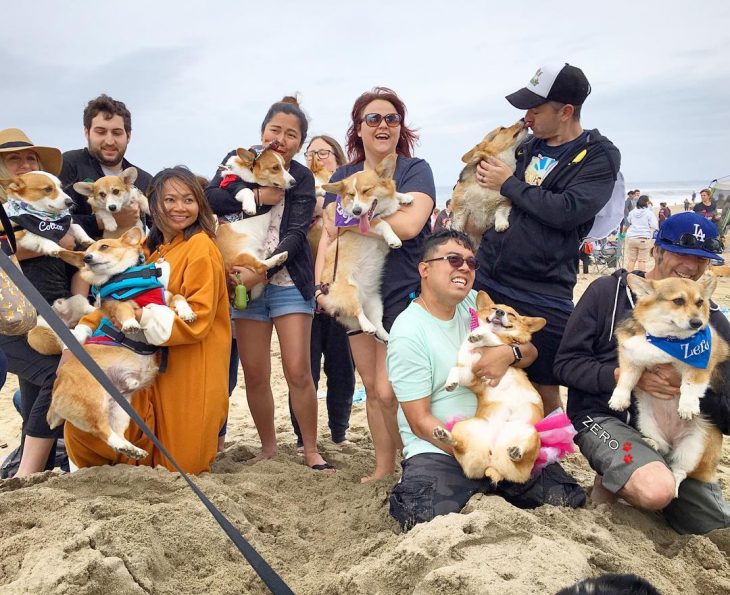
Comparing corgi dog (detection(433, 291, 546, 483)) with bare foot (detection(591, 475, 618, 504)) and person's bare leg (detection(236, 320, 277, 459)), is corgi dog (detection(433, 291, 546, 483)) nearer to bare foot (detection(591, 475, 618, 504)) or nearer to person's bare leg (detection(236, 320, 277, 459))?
bare foot (detection(591, 475, 618, 504))

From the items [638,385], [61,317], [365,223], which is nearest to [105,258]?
[61,317]

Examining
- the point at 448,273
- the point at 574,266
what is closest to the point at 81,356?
the point at 448,273

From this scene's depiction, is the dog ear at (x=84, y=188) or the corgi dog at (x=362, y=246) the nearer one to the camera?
the corgi dog at (x=362, y=246)

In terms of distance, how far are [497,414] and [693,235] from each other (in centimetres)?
131

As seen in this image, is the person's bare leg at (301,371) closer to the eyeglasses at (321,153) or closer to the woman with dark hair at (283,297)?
the woman with dark hair at (283,297)

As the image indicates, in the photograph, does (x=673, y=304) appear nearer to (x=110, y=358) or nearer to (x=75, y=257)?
(x=110, y=358)

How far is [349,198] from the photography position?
3.74 meters

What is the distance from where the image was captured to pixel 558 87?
127 inches

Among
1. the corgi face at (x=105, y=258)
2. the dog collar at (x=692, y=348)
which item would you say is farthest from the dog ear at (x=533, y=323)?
the corgi face at (x=105, y=258)

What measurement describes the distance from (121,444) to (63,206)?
5.48ft

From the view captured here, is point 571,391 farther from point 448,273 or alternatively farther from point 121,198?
point 121,198

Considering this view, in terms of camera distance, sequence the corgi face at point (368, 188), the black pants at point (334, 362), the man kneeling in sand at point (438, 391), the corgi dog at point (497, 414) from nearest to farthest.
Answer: the corgi dog at point (497, 414)
the man kneeling in sand at point (438, 391)
the corgi face at point (368, 188)
the black pants at point (334, 362)

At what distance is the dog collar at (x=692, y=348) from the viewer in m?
2.88

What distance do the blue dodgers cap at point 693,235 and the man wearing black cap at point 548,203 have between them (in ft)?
1.25
